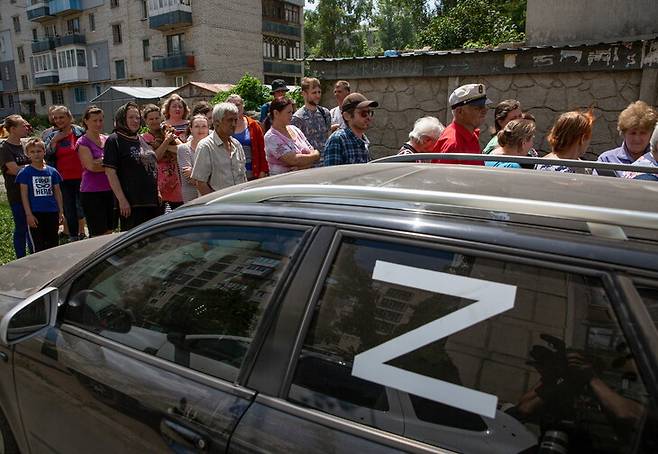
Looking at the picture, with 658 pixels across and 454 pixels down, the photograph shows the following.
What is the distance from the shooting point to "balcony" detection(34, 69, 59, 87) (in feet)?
148

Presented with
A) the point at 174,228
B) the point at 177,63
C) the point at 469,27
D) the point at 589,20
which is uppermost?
the point at 177,63

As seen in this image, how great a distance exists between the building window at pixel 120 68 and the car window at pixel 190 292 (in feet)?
145

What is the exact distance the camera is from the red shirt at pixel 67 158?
5.73m

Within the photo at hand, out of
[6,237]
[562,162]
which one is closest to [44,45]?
[6,237]

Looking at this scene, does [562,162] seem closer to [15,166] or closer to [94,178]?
[94,178]

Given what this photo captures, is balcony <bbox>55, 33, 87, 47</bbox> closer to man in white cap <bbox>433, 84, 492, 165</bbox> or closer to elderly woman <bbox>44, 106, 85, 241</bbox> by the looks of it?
elderly woman <bbox>44, 106, 85, 241</bbox>

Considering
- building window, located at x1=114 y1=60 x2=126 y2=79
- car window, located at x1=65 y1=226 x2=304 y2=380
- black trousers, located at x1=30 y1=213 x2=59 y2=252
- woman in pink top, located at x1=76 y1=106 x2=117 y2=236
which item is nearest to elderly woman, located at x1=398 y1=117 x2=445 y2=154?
car window, located at x1=65 y1=226 x2=304 y2=380

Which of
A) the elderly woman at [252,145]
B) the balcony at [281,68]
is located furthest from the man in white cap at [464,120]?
the balcony at [281,68]

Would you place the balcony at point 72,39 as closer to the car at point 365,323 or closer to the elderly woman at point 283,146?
the elderly woman at point 283,146

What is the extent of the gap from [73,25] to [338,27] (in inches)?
977

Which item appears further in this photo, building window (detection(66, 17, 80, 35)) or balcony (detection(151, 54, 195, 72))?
building window (detection(66, 17, 80, 35))

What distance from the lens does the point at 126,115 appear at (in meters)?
4.64

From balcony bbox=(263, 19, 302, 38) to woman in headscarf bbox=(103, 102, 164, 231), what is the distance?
3946 cm

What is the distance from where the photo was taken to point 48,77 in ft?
149
